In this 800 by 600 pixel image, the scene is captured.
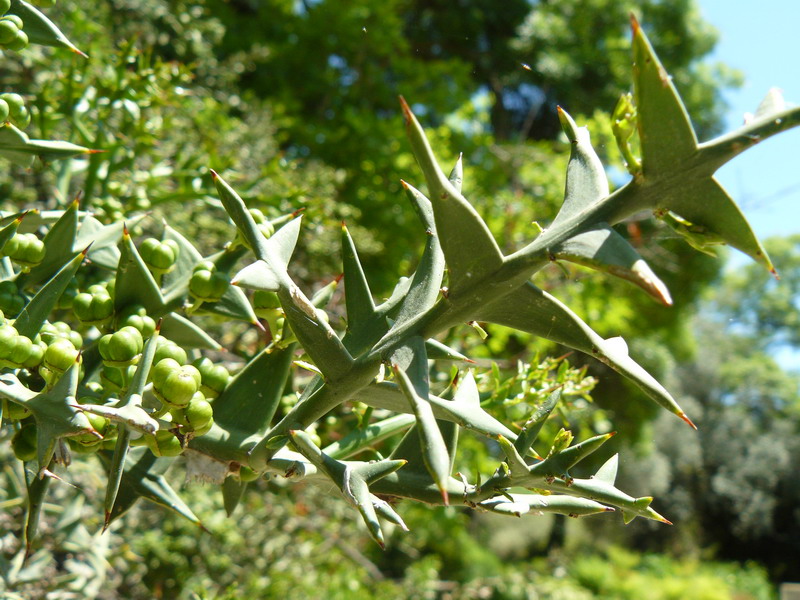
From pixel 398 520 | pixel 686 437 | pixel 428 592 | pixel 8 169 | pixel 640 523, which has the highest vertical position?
pixel 398 520

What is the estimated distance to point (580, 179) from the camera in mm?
505

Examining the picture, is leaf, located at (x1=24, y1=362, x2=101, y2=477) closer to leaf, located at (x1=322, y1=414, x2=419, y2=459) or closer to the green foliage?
the green foliage

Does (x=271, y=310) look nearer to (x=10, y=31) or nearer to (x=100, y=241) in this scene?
(x=100, y=241)

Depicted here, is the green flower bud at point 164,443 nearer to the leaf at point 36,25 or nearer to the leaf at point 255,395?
the leaf at point 255,395

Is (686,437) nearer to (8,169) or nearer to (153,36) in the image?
(153,36)

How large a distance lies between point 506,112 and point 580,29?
104 centimetres

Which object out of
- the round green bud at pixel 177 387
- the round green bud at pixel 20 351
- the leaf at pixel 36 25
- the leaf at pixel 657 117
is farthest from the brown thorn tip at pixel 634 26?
the leaf at pixel 36 25

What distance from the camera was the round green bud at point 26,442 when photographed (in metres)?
0.65

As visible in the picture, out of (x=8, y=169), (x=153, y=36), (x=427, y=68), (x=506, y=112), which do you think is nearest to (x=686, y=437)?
(x=506, y=112)

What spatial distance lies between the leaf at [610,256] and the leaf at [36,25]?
2.10 feet

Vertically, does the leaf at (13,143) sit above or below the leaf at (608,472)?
above

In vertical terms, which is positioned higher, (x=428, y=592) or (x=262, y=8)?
(x=262, y=8)

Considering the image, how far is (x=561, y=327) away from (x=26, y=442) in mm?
531

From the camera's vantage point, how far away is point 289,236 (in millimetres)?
593
